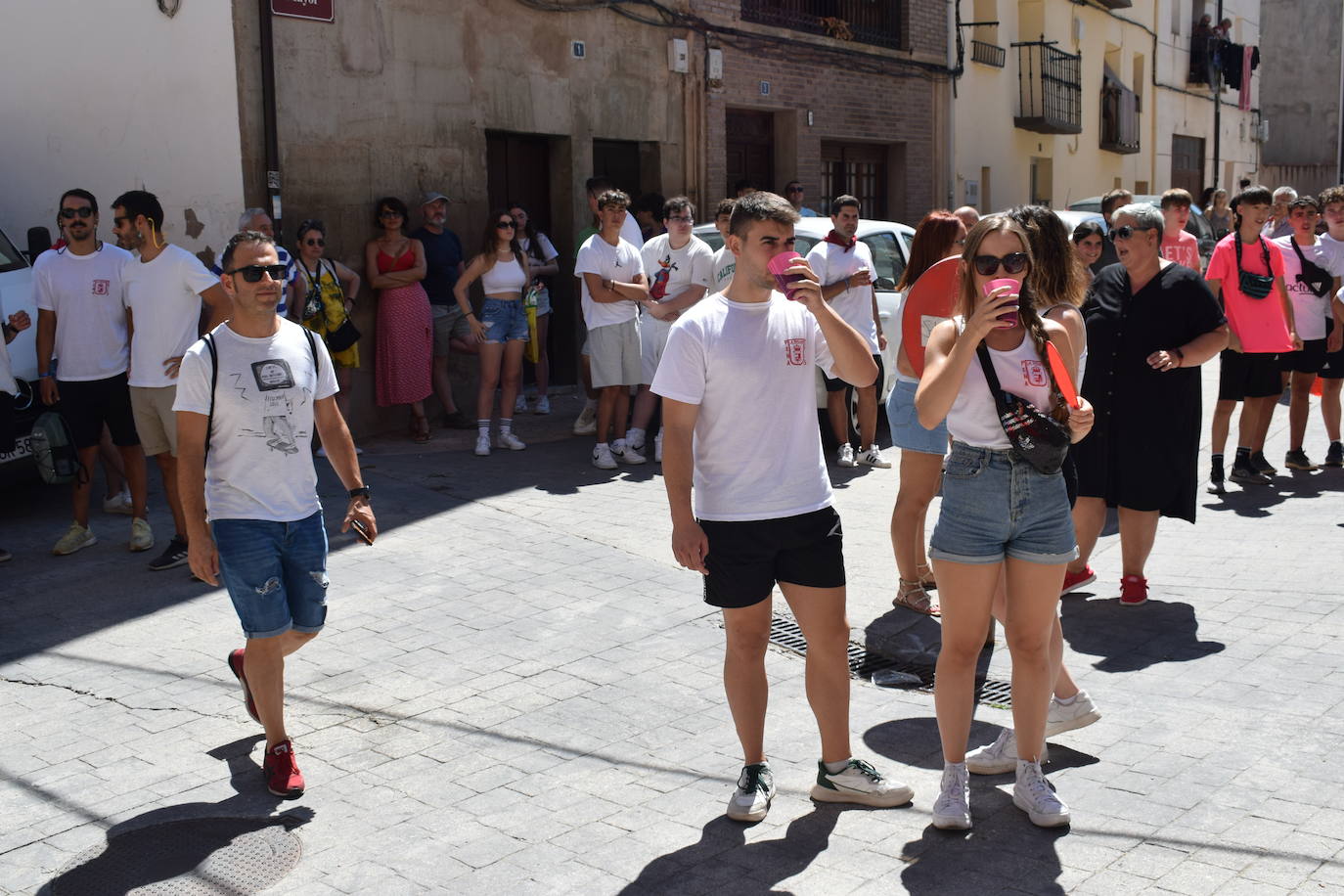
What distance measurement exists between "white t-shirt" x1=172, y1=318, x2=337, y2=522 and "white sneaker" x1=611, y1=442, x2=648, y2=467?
5277mm

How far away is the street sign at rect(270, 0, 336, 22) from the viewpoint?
10336mm

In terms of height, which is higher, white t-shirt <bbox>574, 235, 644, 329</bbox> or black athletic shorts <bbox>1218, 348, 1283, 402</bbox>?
white t-shirt <bbox>574, 235, 644, 329</bbox>

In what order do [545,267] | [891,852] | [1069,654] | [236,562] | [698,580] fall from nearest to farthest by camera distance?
[891,852] < [236,562] < [1069,654] < [698,580] < [545,267]

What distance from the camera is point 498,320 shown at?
1021 cm

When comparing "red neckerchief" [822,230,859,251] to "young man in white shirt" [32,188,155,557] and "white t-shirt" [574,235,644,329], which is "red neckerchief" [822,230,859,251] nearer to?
"white t-shirt" [574,235,644,329]

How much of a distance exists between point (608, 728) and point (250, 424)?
1672 mm

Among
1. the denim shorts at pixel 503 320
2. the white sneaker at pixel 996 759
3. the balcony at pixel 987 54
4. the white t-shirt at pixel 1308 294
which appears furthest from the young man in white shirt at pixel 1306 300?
the balcony at pixel 987 54

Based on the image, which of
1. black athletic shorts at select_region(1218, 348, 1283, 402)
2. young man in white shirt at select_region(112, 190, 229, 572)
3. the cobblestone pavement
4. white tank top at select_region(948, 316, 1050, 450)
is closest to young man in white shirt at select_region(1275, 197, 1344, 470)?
black athletic shorts at select_region(1218, 348, 1283, 402)

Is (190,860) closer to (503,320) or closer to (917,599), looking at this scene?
(917,599)

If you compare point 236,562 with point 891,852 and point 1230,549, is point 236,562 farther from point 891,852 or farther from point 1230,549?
point 1230,549

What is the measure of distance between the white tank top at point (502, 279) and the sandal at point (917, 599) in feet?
15.9

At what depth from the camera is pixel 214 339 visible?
4.53 metres

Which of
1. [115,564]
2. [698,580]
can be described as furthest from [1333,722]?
[115,564]

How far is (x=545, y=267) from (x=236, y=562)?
7583 millimetres
